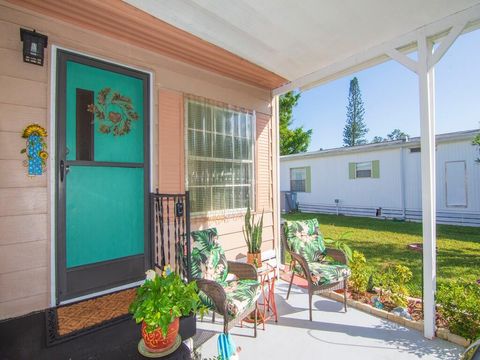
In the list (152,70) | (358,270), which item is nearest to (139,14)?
(152,70)

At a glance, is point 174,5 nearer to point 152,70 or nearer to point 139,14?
point 139,14

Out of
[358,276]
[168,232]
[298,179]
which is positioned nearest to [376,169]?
[298,179]

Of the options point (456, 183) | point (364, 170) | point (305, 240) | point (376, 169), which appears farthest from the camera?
point (364, 170)

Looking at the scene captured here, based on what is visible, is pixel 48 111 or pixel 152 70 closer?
pixel 48 111

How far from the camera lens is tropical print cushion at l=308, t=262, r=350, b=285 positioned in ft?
9.45

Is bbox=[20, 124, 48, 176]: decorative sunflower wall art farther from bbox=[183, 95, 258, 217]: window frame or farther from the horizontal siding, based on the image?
bbox=[183, 95, 258, 217]: window frame

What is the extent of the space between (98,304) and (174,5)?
2.80 m

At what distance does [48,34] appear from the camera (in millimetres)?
2371

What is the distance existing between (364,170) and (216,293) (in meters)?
9.50

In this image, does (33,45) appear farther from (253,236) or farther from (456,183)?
(456,183)

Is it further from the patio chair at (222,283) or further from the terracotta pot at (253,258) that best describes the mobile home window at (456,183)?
the patio chair at (222,283)

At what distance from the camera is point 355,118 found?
85.1ft

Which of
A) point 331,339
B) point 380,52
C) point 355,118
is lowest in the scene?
point 331,339

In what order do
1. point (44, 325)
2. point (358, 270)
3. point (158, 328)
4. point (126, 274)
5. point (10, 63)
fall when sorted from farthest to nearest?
point (358, 270), point (126, 274), point (10, 63), point (44, 325), point (158, 328)
